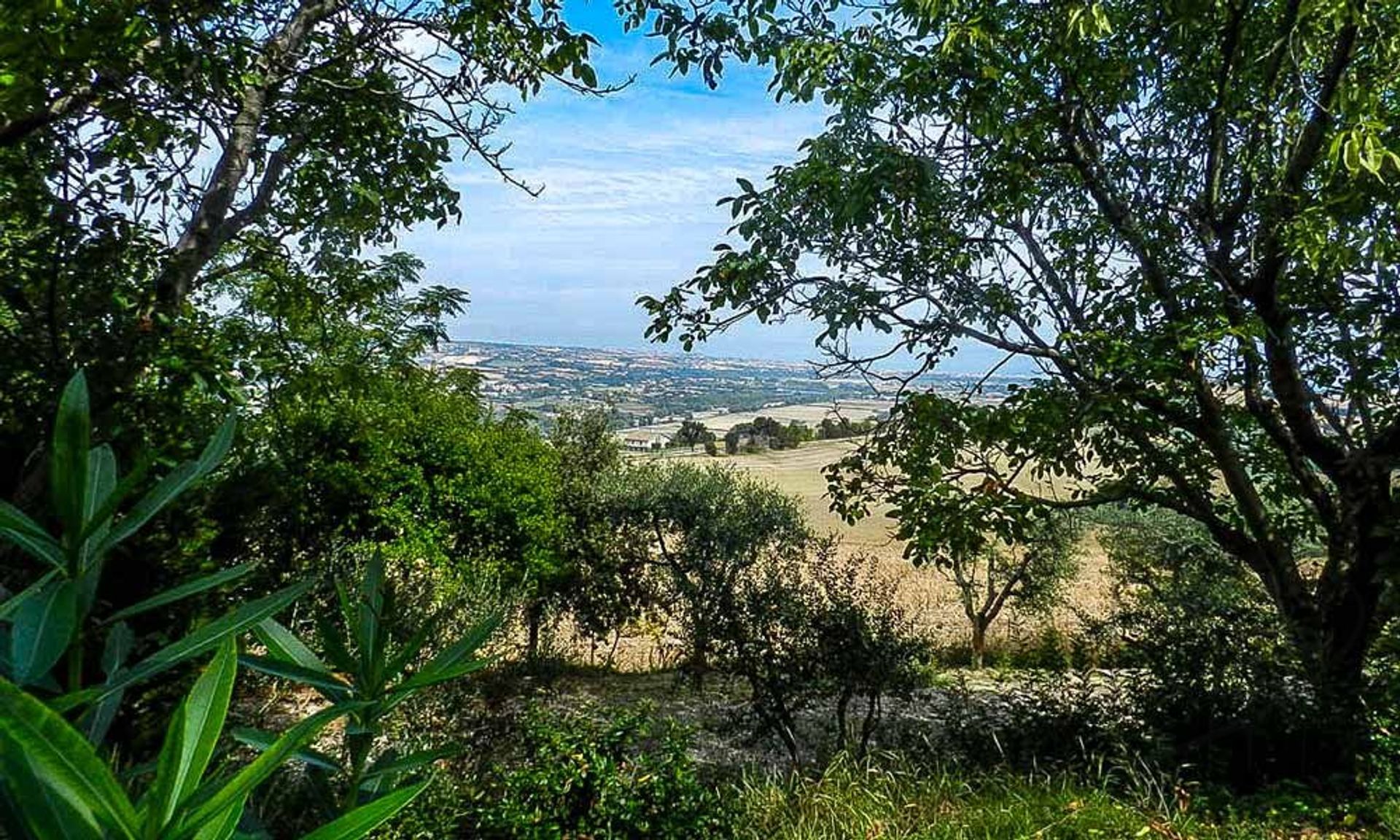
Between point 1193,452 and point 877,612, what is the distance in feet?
9.44

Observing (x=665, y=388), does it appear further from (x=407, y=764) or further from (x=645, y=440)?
(x=407, y=764)

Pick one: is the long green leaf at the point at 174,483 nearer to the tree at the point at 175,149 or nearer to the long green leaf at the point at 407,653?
the long green leaf at the point at 407,653

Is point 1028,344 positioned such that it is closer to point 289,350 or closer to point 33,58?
point 289,350

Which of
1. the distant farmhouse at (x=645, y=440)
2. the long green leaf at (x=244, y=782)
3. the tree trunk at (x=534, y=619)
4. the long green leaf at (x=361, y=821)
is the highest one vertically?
the long green leaf at (x=244, y=782)

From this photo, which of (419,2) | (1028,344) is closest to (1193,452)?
(1028,344)

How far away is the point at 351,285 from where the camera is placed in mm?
4480

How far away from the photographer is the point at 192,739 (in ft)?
1.88

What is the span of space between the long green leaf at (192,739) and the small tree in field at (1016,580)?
10.2 metres

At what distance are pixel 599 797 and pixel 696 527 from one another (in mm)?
5563

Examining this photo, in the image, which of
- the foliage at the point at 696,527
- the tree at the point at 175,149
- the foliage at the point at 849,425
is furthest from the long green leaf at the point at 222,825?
the foliage at the point at 696,527

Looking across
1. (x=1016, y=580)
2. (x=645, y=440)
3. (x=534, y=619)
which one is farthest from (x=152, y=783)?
(x=645, y=440)

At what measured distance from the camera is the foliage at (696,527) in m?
8.06

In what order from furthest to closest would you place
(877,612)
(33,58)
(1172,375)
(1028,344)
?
(877,612), (1028,344), (1172,375), (33,58)

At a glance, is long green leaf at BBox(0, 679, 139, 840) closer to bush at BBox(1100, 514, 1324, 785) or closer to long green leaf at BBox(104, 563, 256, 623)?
long green leaf at BBox(104, 563, 256, 623)
